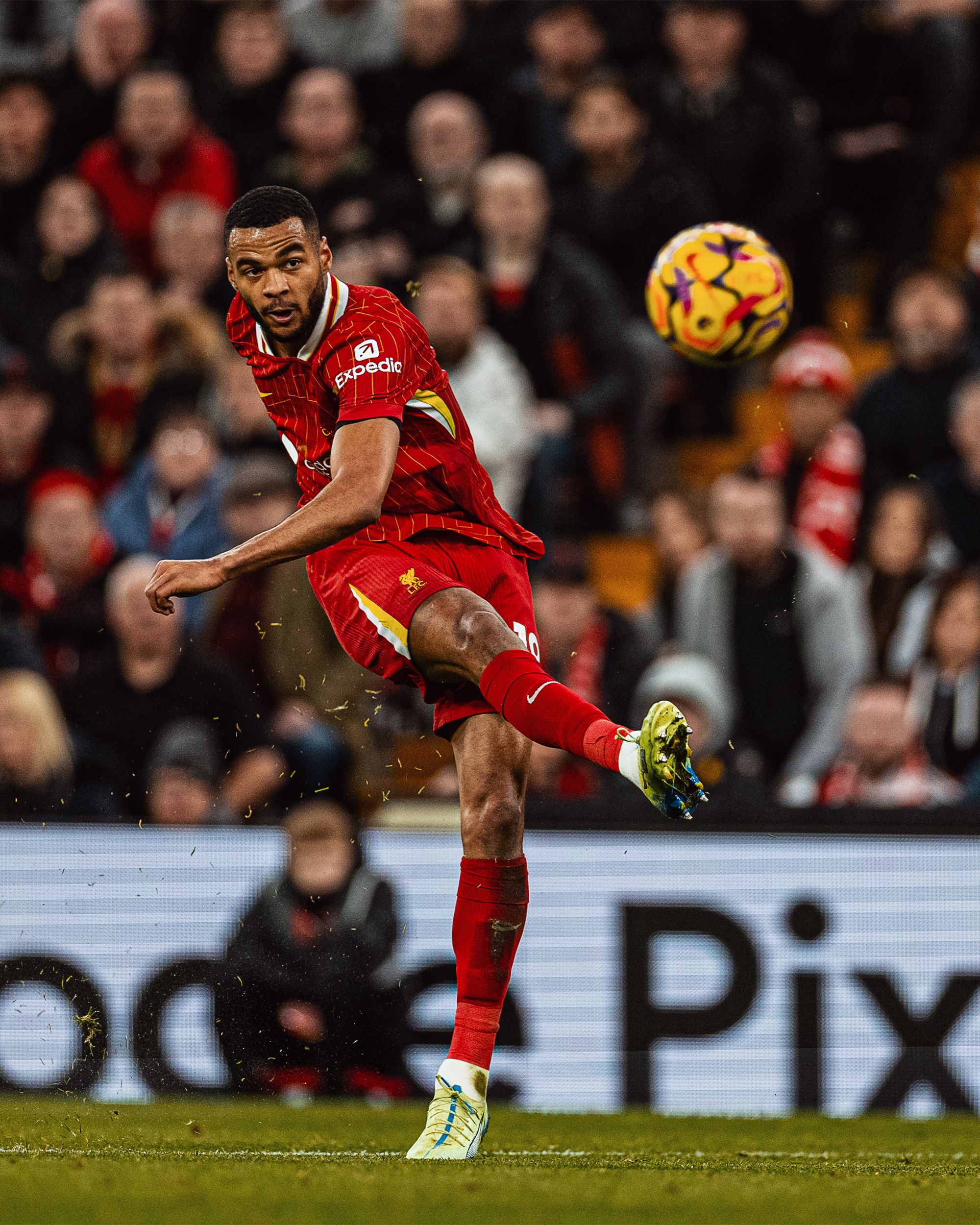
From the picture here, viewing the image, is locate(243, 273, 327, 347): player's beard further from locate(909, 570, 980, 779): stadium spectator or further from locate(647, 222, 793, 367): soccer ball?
locate(909, 570, 980, 779): stadium spectator

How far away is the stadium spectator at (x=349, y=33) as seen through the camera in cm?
1184

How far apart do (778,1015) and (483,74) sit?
6176mm

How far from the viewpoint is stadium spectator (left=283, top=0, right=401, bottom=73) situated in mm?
11844

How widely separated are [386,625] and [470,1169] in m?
1.54

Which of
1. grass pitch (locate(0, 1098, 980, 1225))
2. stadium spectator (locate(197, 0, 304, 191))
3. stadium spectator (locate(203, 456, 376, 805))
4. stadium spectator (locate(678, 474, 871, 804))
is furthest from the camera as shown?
stadium spectator (locate(197, 0, 304, 191))

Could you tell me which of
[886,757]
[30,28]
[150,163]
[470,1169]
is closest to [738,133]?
[150,163]

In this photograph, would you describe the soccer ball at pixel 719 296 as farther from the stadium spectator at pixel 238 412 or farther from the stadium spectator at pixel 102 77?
the stadium spectator at pixel 102 77

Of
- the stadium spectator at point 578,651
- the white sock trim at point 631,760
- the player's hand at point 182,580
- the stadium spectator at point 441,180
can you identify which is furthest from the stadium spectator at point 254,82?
the white sock trim at point 631,760

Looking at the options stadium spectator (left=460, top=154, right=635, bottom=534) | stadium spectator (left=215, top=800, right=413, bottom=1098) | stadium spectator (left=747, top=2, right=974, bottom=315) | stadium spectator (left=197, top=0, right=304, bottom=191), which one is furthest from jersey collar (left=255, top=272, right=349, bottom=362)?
stadium spectator (left=747, top=2, right=974, bottom=315)

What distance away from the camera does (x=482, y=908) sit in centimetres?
547

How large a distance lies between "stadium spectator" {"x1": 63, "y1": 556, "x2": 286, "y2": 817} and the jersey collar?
2799 millimetres

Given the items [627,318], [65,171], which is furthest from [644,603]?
[65,171]

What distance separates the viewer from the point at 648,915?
7.88 metres

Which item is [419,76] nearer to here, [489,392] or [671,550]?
[489,392]
